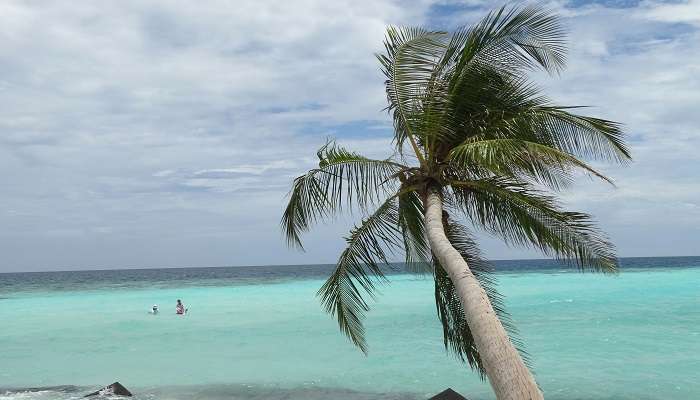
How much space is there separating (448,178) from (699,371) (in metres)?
9.36

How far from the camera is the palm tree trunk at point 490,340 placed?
191 inches

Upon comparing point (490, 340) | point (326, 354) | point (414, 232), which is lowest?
point (326, 354)

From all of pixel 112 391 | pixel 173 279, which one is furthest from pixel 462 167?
pixel 173 279

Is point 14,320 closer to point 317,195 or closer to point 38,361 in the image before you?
point 38,361

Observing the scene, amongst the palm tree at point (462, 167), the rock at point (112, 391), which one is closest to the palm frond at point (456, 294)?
the palm tree at point (462, 167)

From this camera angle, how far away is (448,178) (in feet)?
25.4

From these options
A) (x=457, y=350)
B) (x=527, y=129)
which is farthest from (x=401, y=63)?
(x=457, y=350)

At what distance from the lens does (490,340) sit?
5215 mm

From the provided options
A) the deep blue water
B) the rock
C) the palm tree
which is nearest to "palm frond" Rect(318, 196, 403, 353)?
the palm tree

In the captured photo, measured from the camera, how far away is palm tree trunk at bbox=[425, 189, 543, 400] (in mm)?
4855

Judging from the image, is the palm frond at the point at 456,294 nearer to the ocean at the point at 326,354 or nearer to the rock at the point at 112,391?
the ocean at the point at 326,354

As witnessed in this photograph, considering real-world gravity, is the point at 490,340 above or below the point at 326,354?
above

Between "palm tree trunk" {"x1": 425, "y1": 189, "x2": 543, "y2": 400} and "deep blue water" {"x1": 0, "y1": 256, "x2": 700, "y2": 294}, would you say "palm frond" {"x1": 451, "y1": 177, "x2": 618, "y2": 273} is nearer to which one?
"palm tree trunk" {"x1": 425, "y1": 189, "x2": 543, "y2": 400}

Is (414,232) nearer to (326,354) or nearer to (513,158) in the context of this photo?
(513,158)
